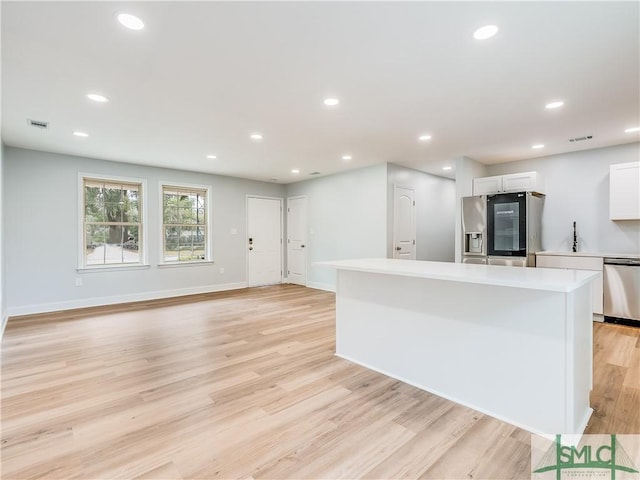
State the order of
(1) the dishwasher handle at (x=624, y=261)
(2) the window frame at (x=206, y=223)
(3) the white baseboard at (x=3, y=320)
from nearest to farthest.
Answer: (3) the white baseboard at (x=3, y=320), (1) the dishwasher handle at (x=624, y=261), (2) the window frame at (x=206, y=223)

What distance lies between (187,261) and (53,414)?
450 centimetres

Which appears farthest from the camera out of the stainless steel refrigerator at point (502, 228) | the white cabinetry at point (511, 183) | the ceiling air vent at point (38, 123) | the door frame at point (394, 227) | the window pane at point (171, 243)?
the window pane at point (171, 243)

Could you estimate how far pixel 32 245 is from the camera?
4891 mm

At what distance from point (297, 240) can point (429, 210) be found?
10.1ft

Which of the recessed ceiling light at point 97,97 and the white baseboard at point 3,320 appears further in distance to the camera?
the white baseboard at point 3,320

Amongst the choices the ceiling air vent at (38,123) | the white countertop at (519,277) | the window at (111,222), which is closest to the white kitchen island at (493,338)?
the white countertop at (519,277)

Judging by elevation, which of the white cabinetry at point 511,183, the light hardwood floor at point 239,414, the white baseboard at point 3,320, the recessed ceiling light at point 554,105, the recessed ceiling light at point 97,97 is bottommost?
the light hardwood floor at point 239,414

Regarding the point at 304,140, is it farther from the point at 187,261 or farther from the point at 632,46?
the point at 187,261

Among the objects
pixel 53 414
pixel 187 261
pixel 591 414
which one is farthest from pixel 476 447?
pixel 187 261

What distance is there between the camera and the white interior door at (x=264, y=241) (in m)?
7.49

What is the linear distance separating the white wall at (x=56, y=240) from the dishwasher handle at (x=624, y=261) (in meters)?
6.92

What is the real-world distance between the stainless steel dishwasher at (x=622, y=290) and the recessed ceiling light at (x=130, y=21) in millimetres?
5782

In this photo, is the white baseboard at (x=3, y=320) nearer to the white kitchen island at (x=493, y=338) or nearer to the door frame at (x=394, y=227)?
the white kitchen island at (x=493, y=338)

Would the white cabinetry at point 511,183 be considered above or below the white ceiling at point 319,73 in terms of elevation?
below
